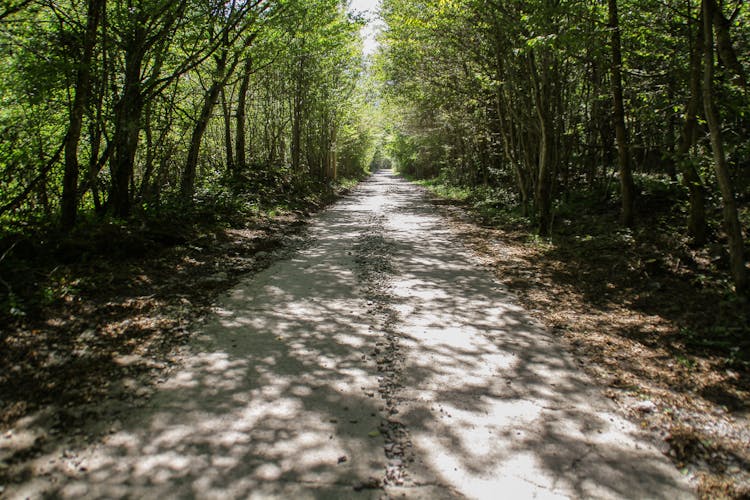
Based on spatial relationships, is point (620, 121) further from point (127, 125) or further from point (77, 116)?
point (77, 116)

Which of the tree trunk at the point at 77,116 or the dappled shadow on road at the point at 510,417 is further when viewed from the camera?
the tree trunk at the point at 77,116

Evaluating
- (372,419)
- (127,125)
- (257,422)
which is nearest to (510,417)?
(372,419)

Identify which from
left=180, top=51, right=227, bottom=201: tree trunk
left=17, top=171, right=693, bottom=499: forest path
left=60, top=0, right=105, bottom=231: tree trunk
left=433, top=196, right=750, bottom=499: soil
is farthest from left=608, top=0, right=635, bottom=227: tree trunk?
left=180, top=51, right=227, bottom=201: tree trunk

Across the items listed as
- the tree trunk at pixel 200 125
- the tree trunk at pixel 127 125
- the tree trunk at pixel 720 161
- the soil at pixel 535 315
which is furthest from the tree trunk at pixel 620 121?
the tree trunk at pixel 200 125

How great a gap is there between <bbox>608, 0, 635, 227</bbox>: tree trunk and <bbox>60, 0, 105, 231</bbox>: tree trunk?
Result: 30.4ft

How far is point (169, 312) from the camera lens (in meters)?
5.89

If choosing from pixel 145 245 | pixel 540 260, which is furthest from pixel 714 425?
pixel 145 245

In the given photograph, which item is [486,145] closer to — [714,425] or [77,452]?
[714,425]

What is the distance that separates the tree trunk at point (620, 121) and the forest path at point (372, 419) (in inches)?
221

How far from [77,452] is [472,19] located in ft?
45.8

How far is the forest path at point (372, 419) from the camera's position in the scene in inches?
113

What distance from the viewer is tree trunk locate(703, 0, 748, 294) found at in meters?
5.53

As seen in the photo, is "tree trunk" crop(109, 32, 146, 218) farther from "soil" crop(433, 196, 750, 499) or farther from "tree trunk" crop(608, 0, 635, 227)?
"tree trunk" crop(608, 0, 635, 227)

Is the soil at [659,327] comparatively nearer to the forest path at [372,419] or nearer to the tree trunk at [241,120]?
the forest path at [372,419]
